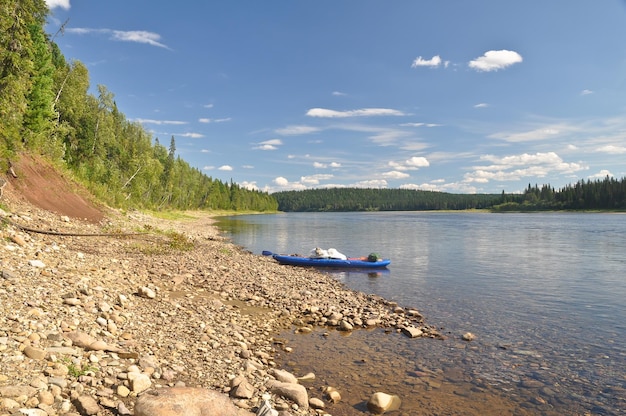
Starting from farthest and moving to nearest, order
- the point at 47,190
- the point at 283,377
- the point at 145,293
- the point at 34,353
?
the point at 47,190 < the point at 145,293 < the point at 283,377 < the point at 34,353

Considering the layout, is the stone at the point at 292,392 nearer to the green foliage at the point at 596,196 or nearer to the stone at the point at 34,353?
the stone at the point at 34,353

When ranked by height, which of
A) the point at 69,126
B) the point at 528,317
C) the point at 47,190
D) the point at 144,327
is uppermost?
the point at 69,126

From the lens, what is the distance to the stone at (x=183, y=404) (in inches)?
239

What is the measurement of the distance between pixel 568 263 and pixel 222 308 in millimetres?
32310

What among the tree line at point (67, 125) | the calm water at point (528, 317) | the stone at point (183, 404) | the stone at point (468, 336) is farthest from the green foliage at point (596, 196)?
the stone at point (183, 404)

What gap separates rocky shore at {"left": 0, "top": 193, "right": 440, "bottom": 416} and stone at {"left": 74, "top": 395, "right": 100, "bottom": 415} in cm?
2

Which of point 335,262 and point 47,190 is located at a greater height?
point 47,190

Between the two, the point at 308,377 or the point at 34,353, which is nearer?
the point at 34,353

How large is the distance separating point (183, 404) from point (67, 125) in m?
57.4

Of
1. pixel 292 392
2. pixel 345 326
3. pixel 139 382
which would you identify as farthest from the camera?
pixel 345 326

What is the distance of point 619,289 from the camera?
24.2 meters

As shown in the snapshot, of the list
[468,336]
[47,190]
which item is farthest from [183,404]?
[47,190]

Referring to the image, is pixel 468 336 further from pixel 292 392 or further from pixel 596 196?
pixel 596 196

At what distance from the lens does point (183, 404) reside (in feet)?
20.5
